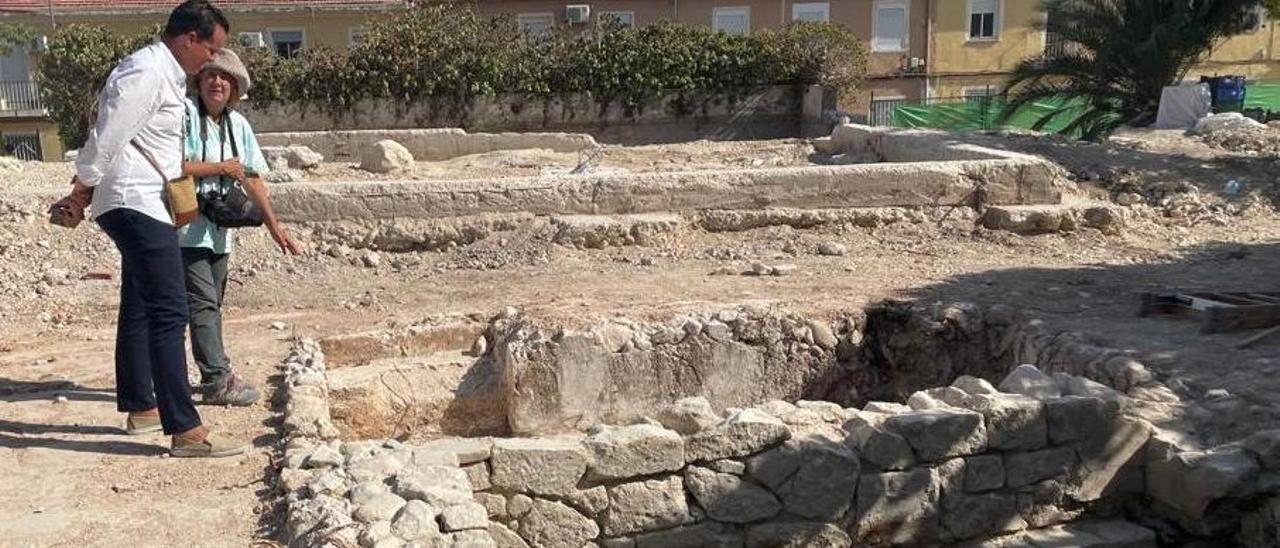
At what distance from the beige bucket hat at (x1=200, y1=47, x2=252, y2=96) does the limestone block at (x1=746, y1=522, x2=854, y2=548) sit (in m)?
2.66

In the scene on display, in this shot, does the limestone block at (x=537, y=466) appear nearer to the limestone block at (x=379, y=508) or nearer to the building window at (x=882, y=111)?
the limestone block at (x=379, y=508)

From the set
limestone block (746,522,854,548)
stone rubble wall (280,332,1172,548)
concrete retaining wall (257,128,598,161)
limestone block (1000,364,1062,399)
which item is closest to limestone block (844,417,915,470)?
stone rubble wall (280,332,1172,548)

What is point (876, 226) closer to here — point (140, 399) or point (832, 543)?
point (832, 543)

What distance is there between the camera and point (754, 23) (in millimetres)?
24828

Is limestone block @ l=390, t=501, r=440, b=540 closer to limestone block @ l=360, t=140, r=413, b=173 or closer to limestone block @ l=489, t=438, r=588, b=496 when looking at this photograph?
limestone block @ l=489, t=438, r=588, b=496

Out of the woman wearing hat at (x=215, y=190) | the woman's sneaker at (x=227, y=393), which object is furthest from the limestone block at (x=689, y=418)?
the woman's sneaker at (x=227, y=393)

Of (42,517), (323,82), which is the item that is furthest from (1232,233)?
(323,82)

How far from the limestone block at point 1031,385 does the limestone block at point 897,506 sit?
0.61 m

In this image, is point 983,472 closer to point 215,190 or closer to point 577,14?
point 215,190

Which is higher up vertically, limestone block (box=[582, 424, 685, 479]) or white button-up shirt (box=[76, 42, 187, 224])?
white button-up shirt (box=[76, 42, 187, 224])

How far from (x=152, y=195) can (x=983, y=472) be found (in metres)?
3.19

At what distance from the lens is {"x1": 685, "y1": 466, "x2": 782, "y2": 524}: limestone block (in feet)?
13.3

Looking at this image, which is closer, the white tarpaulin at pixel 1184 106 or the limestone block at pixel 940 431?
the limestone block at pixel 940 431

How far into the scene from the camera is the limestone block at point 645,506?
3.99 metres
